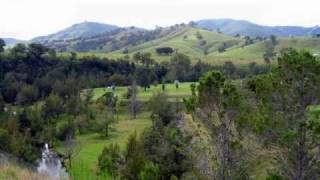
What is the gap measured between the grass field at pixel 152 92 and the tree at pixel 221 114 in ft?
250

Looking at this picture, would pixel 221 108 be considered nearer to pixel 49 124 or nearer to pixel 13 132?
pixel 13 132

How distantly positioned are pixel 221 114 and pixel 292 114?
4.32 metres

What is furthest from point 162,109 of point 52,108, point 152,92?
point 152,92

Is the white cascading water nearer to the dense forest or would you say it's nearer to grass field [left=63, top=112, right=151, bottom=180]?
the dense forest

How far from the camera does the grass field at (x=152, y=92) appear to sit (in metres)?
115

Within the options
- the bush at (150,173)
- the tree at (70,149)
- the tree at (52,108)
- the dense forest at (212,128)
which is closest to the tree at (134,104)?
the dense forest at (212,128)

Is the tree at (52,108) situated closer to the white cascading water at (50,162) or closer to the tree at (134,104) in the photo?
the tree at (134,104)

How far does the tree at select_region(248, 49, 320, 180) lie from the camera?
102 ft

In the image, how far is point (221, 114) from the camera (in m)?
33.6

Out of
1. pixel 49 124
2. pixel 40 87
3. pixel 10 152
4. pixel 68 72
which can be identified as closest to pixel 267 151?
pixel 10 152

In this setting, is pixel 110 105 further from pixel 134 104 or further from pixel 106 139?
pixel 106 139

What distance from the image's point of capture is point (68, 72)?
143 meters

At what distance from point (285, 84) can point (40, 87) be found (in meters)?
105

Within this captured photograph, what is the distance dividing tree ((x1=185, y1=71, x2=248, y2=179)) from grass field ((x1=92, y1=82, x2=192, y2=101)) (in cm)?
7615
